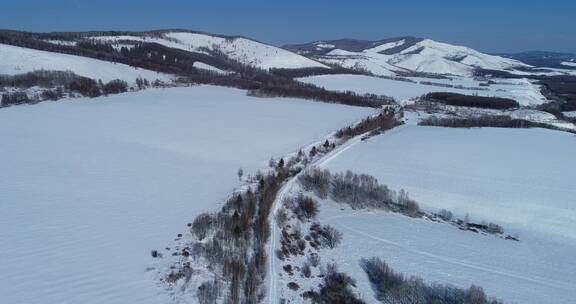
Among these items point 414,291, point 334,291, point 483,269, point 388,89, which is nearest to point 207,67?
point 388,89

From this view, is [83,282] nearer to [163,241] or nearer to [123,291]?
[123,291]

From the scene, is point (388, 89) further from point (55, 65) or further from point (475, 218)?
point (475, 218)

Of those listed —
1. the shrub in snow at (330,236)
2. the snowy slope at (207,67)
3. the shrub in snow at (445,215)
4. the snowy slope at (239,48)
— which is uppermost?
the snowy slope at (239,48)

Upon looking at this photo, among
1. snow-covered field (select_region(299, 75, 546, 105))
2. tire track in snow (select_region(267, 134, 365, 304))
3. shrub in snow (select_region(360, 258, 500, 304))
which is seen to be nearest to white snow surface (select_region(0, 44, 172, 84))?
tire track in snow (select_region(267, 134, 365, 304))

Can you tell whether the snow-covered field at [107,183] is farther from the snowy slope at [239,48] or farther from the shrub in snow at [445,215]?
the snowy slope at [239,48]

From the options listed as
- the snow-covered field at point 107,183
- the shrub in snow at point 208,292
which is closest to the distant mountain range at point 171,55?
the snow-covered field at point 107,183

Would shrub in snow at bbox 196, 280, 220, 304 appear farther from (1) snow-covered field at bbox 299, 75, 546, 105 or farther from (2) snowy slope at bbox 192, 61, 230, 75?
(2) snowy slope at bbox 192, 61, 230, 75

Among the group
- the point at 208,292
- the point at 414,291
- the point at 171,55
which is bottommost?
the point at 414,291
